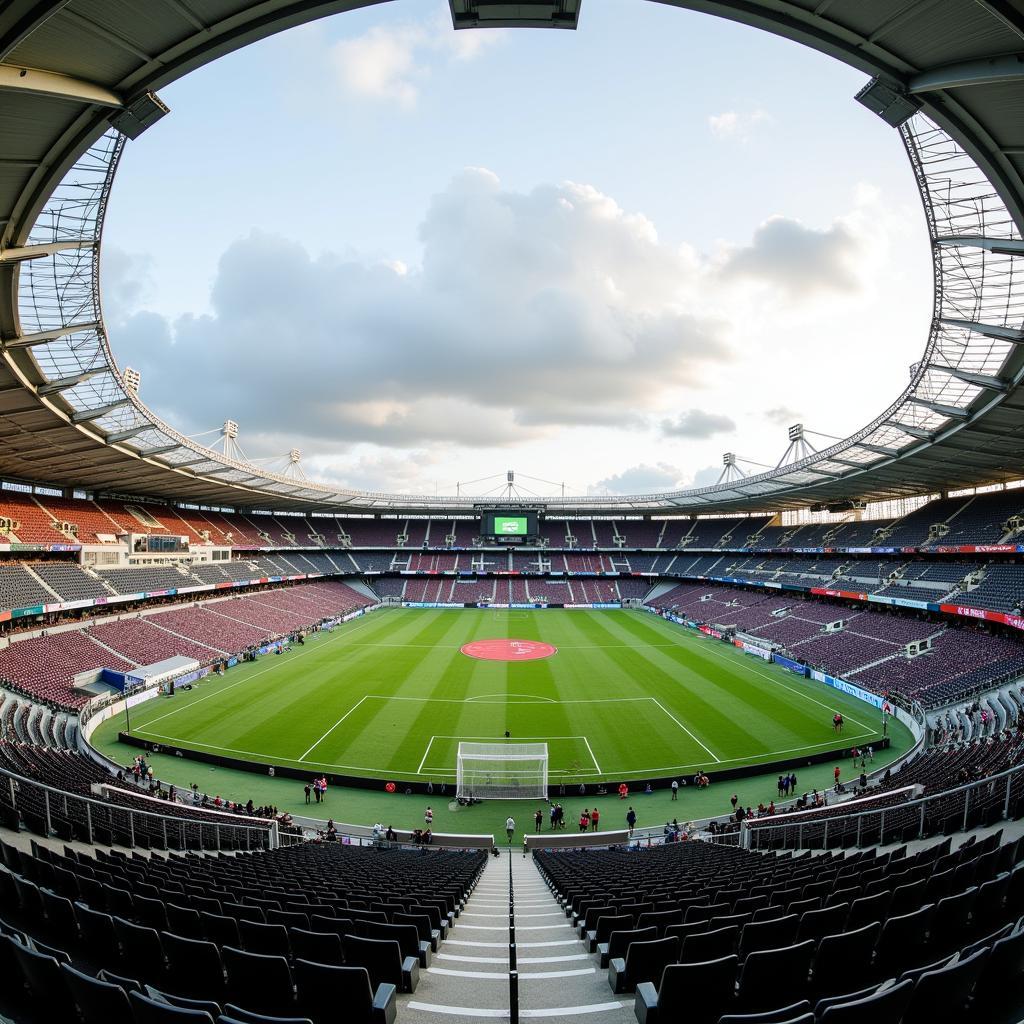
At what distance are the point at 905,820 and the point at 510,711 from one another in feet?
75.1

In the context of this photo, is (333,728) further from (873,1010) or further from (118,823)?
(873,1010)

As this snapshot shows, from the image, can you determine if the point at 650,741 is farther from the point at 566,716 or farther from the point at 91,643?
the point at 91,643

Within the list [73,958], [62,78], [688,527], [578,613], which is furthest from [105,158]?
[688,527]

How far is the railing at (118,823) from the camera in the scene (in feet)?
40.3

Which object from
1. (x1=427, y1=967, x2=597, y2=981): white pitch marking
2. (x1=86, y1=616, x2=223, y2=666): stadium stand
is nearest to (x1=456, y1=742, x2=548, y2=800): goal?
(x1=427, y1=967, x2=597, y2=981): white pitch marking

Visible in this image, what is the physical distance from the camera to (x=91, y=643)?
1495 inches

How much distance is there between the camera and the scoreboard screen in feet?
281

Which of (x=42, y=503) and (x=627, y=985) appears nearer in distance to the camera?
(x=627, y=985)

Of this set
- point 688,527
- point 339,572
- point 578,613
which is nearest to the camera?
point 578,613

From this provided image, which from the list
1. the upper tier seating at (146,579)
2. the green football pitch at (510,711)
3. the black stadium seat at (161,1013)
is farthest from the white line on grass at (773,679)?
the upper tier seating at (146,579)

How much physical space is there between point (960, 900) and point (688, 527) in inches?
3369

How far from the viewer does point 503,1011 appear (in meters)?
5.01

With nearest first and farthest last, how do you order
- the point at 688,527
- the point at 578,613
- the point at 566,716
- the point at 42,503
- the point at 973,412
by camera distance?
the point at 973,412 → the point at 566,716 → the point at 42,503 → the point at 578,613 → the point at 688,527

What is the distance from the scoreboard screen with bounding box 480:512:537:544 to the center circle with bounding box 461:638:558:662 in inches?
1289
